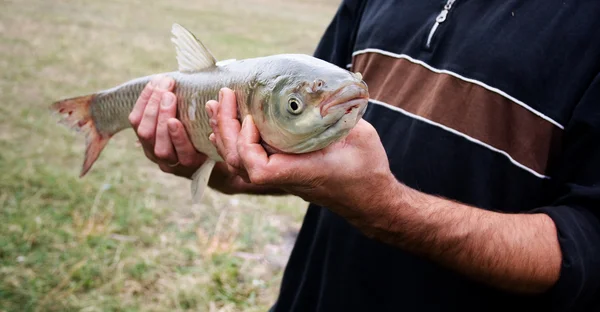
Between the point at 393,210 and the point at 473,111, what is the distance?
526 millimetres

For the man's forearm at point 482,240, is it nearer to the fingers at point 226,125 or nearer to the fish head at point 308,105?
the fish head at point 308,105

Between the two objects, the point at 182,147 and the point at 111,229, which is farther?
the point at 111,229

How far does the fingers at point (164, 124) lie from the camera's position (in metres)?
2.04

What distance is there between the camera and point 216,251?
443 cm

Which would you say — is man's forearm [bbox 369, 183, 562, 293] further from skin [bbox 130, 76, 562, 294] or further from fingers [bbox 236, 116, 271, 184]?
fingers [bbox 236, 116, 271, 184]

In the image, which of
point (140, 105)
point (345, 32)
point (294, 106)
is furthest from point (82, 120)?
point (294, 106)

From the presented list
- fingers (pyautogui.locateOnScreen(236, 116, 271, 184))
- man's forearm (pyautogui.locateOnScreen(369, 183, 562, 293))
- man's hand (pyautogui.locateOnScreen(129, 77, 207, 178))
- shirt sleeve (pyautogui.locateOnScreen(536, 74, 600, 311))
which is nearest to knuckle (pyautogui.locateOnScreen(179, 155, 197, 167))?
man's hand (pyautogui.locateOnScreen(129, 77, 207, 178))

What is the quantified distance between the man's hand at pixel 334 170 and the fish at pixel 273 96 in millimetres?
43

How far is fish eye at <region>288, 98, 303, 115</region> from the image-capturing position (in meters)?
1.40

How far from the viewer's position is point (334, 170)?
1371 millimetres

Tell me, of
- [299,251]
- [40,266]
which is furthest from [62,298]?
[299,251]

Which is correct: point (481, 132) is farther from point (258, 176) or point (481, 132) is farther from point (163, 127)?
point (163, 127)

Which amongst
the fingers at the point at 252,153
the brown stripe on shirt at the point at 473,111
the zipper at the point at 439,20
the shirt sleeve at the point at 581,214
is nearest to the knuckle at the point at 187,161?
the fingers at the point at 252,153

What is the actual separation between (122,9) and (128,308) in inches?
590
